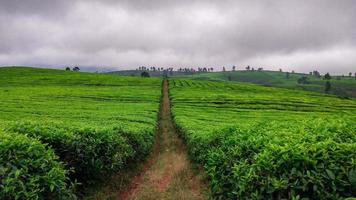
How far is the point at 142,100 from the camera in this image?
4478 centimetres

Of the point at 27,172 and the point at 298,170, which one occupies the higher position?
the point at 298,170

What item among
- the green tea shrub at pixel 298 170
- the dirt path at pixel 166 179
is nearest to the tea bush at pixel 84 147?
the dirt path at pixel 166 179

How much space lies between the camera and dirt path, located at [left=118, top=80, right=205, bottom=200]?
11297 millimetres

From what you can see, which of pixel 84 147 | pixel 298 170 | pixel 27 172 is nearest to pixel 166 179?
Answer: pixel 84 147

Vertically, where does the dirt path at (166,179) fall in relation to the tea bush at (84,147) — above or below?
below

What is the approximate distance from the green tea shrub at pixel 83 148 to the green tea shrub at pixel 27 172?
67.7 inches

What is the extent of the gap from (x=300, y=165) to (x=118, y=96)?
4404 cm

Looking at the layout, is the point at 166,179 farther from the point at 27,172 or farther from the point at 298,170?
the point at 298,170

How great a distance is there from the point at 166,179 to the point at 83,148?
452cm

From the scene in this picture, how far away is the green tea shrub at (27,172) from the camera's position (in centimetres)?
595

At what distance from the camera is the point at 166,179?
44.0 ft

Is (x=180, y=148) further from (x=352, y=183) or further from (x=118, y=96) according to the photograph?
(x=118, y=96)

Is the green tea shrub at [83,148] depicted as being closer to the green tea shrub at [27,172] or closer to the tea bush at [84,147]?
the tea bush at [84,147]

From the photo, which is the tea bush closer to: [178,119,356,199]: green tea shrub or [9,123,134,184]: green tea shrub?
[9,123,134,184]: green tea shrub
